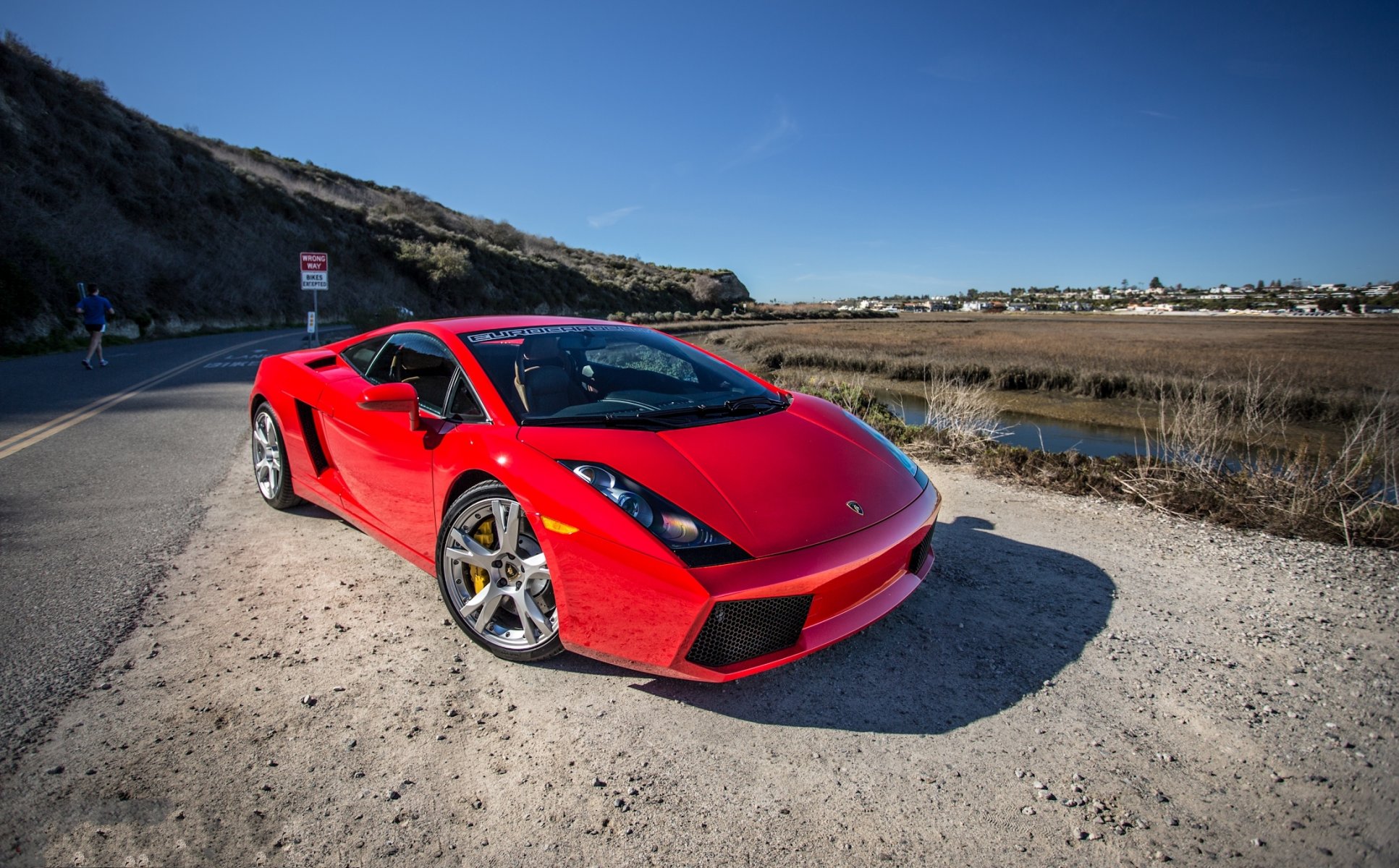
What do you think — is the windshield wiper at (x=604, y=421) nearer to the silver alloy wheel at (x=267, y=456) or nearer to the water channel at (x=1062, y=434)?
the silver alloy wheel at (x=267, y=456)

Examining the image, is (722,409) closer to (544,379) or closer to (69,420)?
(544,379)

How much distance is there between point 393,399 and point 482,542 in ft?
2.49

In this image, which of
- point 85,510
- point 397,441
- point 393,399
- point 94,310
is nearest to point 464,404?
point 393,399

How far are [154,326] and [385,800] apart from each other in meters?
27.3

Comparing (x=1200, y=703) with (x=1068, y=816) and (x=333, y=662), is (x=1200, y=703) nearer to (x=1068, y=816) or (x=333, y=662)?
(x=1068, y=816)

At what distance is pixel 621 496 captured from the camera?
2.34 m

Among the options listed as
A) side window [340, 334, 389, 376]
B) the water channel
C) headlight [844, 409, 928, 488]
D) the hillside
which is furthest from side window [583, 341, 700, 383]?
the hillside

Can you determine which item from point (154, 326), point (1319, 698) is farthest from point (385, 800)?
point (154, 326)

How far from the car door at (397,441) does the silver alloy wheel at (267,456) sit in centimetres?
82

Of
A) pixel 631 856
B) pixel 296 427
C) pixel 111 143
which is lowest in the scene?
pixel 631 856

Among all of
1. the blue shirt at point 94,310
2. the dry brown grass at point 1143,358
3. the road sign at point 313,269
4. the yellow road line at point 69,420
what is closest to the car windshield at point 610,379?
the yellow road line at point 69,420

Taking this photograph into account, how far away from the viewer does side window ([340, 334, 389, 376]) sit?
3.92 meters

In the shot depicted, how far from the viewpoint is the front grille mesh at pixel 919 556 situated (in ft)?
8.88

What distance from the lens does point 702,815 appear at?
6.17 ft
